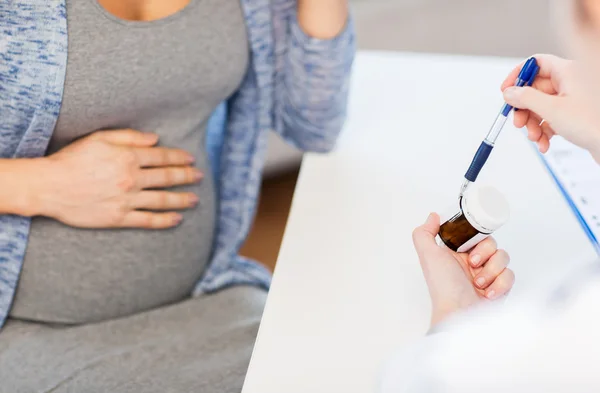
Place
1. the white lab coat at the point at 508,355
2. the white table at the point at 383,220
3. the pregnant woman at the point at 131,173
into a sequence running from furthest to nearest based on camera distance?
the pregnant woman at the point at 131,173 → the white table at the point at 383,220 → the white lab coat at the point at 508,355

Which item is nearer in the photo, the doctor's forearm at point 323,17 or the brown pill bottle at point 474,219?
the brown pill bottle at point 474,219

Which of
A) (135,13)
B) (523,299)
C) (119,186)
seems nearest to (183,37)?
(135,13)

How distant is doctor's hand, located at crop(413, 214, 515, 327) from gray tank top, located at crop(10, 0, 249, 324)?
30cm

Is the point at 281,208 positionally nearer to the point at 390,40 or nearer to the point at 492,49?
the point at 390,40

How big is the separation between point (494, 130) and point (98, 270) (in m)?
0.42

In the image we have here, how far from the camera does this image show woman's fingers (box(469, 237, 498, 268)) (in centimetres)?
50

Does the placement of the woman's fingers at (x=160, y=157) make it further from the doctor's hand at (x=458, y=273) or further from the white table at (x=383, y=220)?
the doctor's hand at (x=458, y=273)

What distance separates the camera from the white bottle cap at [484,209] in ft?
1.58

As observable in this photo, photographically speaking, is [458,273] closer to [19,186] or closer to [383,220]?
[383,220]

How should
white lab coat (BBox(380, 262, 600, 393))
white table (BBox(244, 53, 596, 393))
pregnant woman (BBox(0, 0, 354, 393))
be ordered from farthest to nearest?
1. pregnant woman (BBox(0, 0, 354, 393))
2. white table (BBox(244, 53, 596, 393))
3. white lab coat (BBox(380, 262, 600, 393))

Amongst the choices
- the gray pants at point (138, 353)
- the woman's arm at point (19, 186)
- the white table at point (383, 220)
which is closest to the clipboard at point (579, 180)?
the white table at point (383, 220)

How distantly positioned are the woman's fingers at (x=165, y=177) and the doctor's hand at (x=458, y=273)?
0.93 feet

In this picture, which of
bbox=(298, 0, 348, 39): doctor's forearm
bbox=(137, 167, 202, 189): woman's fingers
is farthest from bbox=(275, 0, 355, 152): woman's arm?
bbox=(137, 167, 202, 189): woman's fingers

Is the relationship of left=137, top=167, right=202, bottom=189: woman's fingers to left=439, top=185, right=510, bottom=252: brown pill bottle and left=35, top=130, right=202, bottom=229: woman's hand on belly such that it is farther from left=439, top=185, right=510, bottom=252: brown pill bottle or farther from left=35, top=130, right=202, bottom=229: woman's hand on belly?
left=439, top=185, right=510, bottom=252: brown pill bottle
